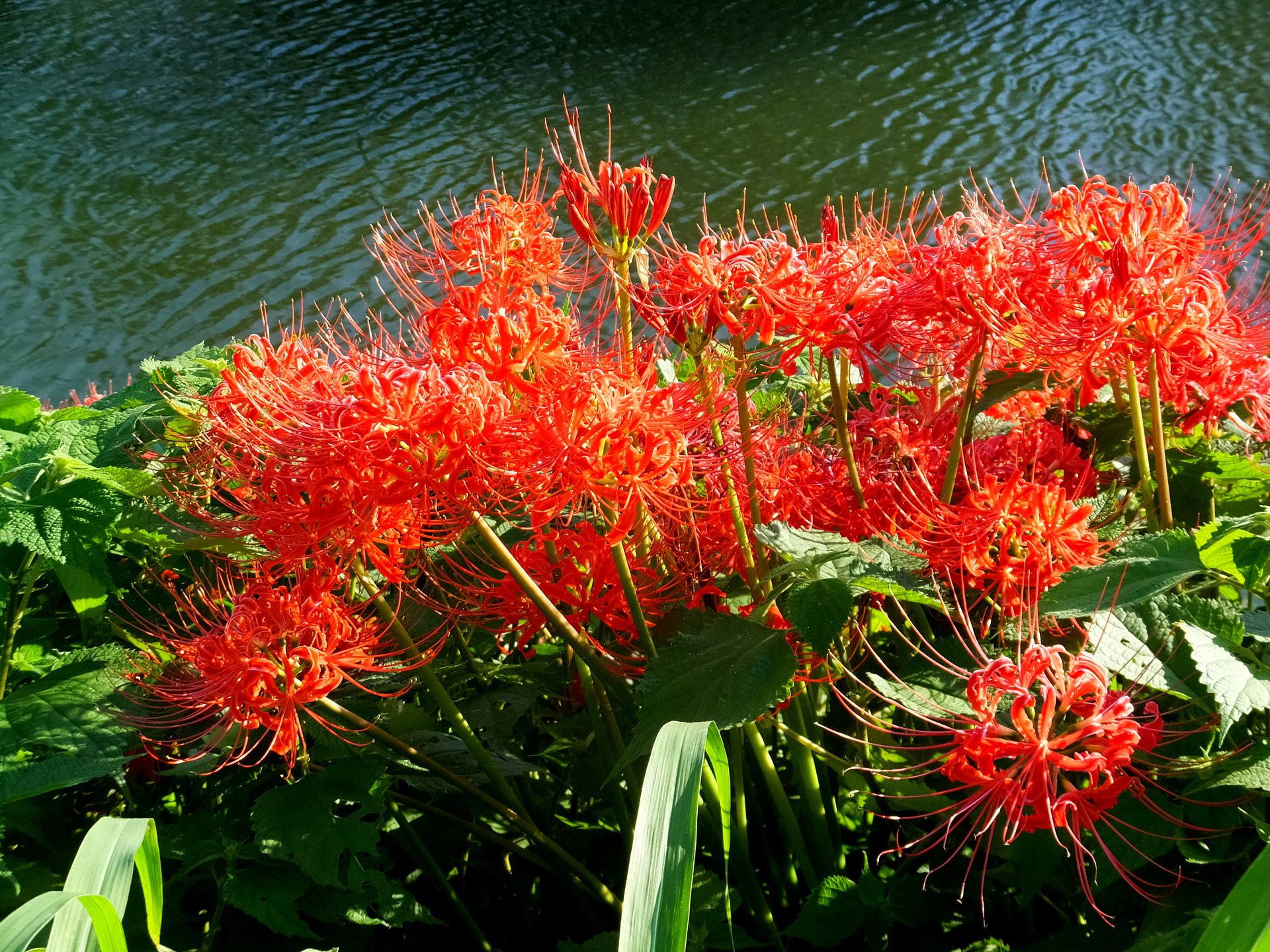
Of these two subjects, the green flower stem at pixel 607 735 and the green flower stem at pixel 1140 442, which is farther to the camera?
the green flower stem at pixel 607 735

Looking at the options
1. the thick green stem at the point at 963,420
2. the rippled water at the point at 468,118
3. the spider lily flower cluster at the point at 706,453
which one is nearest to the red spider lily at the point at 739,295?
the spider lily flower cluster at the point at 706,453

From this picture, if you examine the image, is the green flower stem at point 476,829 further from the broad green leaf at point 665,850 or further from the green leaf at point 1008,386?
the green leaf at point 1008,386

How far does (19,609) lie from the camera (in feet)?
5.73

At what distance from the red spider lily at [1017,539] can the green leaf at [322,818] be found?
83 centimetres

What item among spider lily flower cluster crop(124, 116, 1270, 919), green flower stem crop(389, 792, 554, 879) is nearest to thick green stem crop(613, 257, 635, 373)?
spider lily flower cluster crop(124, 116, 1270, 919)

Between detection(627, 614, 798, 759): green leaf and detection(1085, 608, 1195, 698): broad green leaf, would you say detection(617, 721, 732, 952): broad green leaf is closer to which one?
detection(627, 614, 798, 759): green leaf

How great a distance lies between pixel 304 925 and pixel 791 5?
41.0ft

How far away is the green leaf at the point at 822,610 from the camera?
1.25 metres

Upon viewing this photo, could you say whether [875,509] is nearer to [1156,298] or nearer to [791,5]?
[1156,298]

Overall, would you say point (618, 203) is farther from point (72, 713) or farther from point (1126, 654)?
point (72, 713)

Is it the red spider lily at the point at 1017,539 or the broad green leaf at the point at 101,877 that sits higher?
the broad green leaf at the point at 101,877

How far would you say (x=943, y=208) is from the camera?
25.0ft

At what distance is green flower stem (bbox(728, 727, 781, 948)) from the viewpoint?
5.18 feet

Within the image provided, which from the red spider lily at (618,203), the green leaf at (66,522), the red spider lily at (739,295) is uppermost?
the red spider lily at (618,203)
